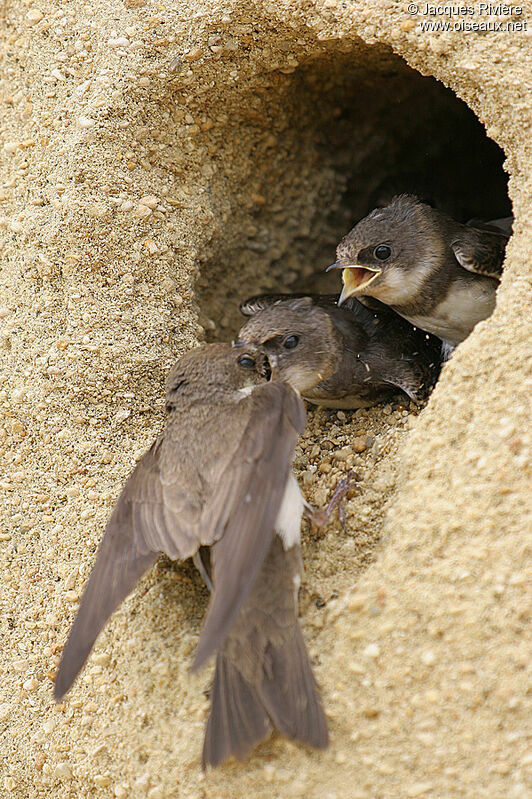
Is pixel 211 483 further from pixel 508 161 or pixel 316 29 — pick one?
pixel 316 29

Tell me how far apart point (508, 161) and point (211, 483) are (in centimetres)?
125

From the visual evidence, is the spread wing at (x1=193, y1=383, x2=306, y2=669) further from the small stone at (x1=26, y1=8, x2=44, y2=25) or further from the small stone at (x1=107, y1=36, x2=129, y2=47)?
the small stone at (x1=26, y1=8, x2=44, y2=25)

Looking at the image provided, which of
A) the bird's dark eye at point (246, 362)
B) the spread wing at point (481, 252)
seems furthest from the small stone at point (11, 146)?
the spread wing at point (481, 252)

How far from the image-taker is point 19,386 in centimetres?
286

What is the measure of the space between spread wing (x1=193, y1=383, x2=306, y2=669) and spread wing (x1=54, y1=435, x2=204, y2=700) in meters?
0.10

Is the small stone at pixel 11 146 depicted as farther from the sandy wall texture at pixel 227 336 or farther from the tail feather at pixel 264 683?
the tail feather at pixel 264 683

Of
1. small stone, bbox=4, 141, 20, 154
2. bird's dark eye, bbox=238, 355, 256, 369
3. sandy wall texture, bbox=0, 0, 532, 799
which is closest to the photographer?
sandy wall texture, bbox=0, 0, 532, 799

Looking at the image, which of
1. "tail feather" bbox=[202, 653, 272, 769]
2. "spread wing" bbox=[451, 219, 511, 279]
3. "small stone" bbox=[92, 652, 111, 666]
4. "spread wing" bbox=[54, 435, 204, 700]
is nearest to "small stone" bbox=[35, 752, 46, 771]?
"small stone" bbox=[92, 652, 111, 666]

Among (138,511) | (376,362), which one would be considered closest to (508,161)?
(376,362)

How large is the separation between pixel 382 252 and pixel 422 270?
148mm

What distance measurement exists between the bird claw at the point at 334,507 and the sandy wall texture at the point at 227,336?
4 centimetres

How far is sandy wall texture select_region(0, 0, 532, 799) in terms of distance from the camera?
6.58ft

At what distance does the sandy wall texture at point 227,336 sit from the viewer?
2006 millimetres

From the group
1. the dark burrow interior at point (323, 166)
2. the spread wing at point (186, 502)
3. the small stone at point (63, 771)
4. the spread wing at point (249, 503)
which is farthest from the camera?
the dark burrow interior at point (323, 166)
